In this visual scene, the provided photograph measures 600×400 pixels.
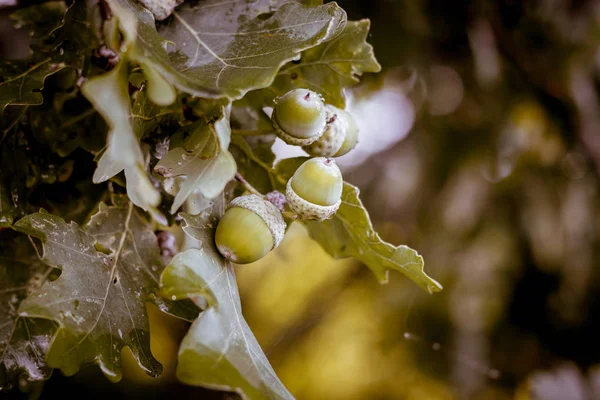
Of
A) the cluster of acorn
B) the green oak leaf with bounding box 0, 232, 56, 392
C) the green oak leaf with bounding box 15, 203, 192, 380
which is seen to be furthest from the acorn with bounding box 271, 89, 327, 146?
the green oak leaf with bounding box 0, 232, 56, 392

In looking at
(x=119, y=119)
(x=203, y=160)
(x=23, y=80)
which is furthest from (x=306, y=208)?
(x=23, y=80)

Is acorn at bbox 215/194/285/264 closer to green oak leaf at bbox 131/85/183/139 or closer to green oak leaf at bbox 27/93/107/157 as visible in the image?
green oak leaf at bbox 131/85/183/139

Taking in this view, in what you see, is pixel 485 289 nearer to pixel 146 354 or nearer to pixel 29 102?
pixel 146 354

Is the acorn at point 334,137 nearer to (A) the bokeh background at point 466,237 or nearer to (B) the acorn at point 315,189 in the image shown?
(B) the acorn at point 315,189

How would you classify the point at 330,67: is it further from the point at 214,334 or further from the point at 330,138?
the point at 214,334

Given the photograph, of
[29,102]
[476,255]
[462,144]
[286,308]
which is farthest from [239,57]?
[286,308]

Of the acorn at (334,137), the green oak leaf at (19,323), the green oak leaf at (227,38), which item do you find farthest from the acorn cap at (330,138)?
the green oak leaf at (19,323)

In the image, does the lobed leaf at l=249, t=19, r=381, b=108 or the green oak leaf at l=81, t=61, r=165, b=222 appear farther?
the lobed leaf at l=249, t=19, r=381, b=108
